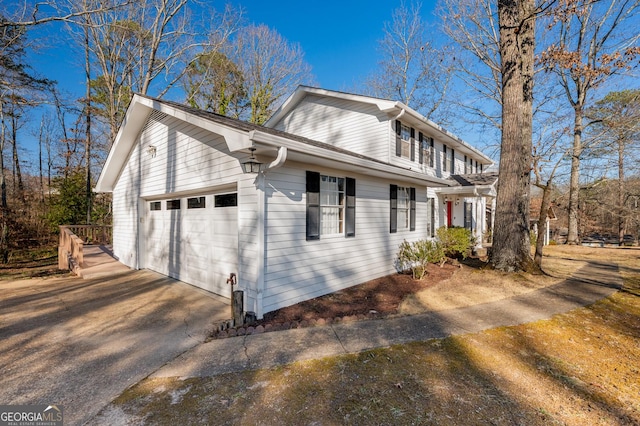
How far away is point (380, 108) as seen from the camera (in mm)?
9016

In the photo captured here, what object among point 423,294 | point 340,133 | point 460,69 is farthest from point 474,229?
point 423,294

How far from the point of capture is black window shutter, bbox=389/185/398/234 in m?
8.20

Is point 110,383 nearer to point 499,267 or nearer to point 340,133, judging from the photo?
point 499,267

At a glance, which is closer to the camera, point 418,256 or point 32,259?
point 418,256

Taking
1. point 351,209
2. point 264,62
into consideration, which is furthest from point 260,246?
point 264,62

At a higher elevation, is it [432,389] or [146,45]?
[146,45]

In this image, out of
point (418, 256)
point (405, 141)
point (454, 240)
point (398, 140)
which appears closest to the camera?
point (418, 256)

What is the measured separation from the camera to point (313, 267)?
227 inches

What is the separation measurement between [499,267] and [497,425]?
6227mm

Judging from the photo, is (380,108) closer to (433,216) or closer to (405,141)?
(405,141)

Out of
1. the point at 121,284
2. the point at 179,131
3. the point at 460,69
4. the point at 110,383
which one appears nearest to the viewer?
the point at 110,383

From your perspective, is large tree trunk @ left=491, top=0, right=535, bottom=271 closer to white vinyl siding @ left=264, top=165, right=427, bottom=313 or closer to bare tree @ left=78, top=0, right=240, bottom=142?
white vinyl siding @ left=264, top=165, right=427, bottom=313

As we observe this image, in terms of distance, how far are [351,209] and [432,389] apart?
4.28m

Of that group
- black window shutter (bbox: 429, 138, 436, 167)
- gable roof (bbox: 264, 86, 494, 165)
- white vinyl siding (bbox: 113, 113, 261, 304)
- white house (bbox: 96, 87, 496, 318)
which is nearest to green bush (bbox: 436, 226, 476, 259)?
white house (bbox: 96, 87, 496, 318)
